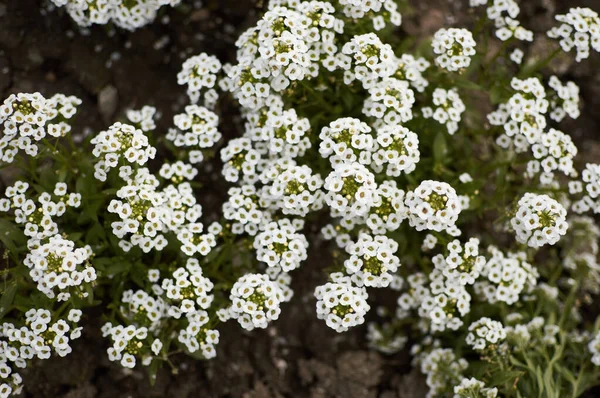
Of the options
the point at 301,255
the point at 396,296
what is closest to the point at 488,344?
the point at 396,296

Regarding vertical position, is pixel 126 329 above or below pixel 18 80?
below

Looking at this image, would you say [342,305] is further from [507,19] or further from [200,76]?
[507,19]

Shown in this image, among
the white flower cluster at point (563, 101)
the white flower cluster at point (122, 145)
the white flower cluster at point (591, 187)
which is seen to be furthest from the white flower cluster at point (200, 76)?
the white flower cluster at point (591, 187)

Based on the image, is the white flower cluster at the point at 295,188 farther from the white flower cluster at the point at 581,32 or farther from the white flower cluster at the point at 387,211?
the white flower cluster at the point at 581,32

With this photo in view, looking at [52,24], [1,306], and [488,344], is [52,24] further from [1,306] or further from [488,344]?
[488,344]

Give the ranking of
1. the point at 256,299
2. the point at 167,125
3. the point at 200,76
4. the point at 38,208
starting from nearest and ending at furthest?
the point at 256,299 < the point at 38,208 < the point at 200,76 < the point at 167,125

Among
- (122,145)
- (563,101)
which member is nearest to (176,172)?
(122,145)

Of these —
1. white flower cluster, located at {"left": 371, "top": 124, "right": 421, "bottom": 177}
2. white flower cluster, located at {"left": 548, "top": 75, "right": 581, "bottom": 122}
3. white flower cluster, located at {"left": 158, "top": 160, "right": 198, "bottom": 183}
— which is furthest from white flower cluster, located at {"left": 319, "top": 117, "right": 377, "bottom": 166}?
white flower cluster, located at {"left": 548, "top": 75, "right": 581, "bottom": 122}
